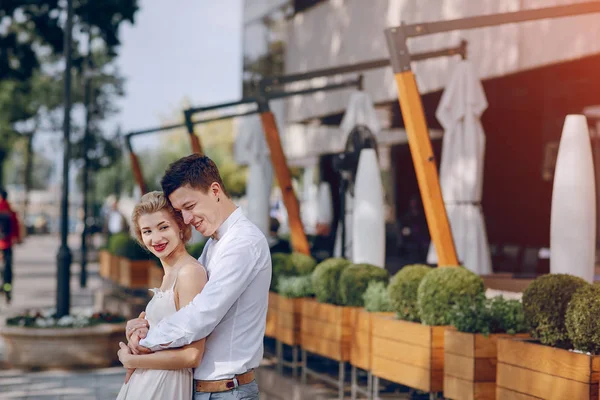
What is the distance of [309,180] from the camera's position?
50219mm

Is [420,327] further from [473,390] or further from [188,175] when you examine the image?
[188,175]

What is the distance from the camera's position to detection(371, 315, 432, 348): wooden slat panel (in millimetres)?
6711

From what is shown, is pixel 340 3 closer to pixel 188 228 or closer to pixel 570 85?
pixel 570 85

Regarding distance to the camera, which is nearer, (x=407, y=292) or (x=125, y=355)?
(x=125, y=355)

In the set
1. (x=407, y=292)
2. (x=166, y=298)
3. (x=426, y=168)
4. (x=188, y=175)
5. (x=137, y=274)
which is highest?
(x=426, y=168)

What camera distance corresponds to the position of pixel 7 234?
18.3 m

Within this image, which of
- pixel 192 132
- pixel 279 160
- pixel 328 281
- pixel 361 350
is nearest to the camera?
pixel 361 350

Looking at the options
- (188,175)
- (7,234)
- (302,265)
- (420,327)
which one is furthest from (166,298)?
(7,234)

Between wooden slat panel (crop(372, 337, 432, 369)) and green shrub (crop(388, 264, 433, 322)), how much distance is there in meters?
0.27

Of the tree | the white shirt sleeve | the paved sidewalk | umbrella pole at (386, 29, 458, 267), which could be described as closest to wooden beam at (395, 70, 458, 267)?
umbrella pole at (386, 29, 458, 267)

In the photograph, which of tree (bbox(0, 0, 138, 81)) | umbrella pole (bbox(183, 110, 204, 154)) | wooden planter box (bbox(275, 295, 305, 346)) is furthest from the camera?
umbrella pole (bbox(183, 110, 204, 154))

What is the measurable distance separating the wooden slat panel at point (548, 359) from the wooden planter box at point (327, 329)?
252 centimetres

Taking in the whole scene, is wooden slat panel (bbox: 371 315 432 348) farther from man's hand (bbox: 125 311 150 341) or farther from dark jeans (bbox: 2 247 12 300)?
dark jeans (bbox: 2 247 12 300)

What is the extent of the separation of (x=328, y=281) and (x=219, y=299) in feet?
17.5
